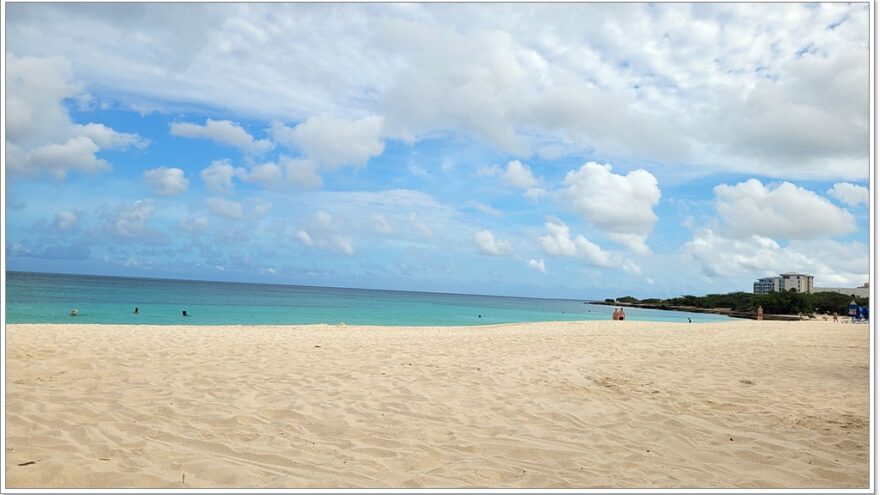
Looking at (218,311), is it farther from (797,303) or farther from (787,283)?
(787,283)

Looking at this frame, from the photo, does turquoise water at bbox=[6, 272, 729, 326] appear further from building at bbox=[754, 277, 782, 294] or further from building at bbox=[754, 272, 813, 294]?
building at bbox=[754, 277, 782, 294]

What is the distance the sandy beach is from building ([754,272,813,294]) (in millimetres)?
127087

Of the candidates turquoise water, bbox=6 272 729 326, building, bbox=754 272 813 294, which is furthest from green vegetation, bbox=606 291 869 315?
building, bbox=754 272 813 294

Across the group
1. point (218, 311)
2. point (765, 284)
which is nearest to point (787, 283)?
point (765, 284)

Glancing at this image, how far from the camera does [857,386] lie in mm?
7691

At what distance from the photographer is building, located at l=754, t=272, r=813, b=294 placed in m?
121

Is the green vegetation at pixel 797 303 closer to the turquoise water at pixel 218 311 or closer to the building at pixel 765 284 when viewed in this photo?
the turquoise water at pixel 218 311

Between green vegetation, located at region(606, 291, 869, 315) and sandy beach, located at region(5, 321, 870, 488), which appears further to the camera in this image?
green vegetation, located at region(606, 291, 869, 315)

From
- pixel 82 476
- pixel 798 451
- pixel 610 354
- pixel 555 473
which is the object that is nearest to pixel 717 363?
pixel 610 354

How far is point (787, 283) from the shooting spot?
443 ft

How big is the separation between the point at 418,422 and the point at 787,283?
510 ft

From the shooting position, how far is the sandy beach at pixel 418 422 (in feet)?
12.6

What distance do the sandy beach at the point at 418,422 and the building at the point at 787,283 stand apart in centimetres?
12709

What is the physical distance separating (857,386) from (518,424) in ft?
18.6
